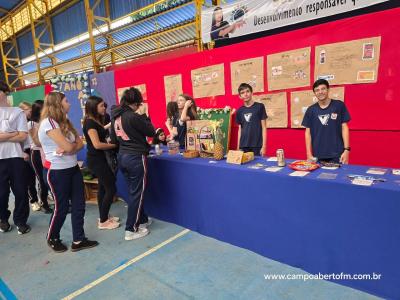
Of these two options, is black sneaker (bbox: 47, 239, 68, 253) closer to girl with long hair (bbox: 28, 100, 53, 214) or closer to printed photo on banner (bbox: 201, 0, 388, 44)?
girl with long hair (bbox: 28, 100, 53, 214)

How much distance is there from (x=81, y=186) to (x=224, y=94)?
2.43 meters

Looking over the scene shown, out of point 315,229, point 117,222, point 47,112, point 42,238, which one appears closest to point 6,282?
point 42,238

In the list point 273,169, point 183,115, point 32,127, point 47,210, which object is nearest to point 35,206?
point 47,210

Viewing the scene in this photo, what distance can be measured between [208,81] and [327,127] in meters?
2.29

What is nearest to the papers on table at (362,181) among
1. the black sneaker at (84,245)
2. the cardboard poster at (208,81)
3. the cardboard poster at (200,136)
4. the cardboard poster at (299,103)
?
the cardboard poster at (200,136)

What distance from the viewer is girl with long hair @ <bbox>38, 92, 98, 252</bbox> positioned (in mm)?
2318

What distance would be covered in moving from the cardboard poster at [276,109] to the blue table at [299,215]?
53.2 inches

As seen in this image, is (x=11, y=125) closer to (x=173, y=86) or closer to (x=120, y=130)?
(x=120, y=130)

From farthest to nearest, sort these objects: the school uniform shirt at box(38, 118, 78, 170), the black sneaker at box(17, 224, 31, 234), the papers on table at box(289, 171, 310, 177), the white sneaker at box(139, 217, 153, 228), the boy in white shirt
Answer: the black sneaker at box(17, 224, 31, 234) < the white sneaker at box(139, 217, 153, 228) < the boy in white shirt < the school uniform shirt at box(38, 118, 78, 170) < the papers on table at box(289, 171, 310, 177)

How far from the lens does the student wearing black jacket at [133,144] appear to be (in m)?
2.46

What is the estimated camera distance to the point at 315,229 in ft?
6.10

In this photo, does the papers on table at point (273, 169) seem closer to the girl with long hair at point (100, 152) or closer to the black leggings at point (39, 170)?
the girl with long hair at point (100, 152)

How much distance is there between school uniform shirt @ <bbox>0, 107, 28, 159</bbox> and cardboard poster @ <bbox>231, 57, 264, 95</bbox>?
8.68 ft

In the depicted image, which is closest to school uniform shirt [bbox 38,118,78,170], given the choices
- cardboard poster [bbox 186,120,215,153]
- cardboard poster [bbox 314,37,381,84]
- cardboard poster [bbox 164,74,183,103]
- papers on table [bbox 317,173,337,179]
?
cardboard poster [bbox 186,120,215,153]
